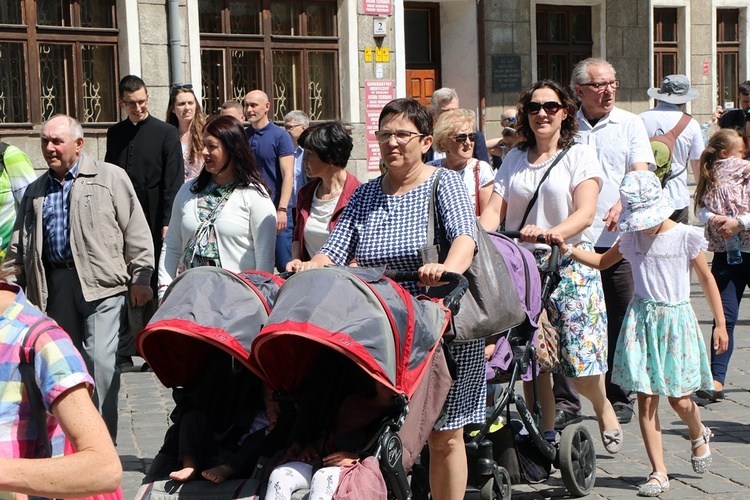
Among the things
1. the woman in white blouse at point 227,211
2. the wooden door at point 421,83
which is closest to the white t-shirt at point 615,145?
the woman in white blouse at point 227,211

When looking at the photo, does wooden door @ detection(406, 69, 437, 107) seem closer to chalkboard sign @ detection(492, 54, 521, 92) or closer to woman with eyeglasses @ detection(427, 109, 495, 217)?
chalkboard sign @ detection(492, 54, 521, 92)

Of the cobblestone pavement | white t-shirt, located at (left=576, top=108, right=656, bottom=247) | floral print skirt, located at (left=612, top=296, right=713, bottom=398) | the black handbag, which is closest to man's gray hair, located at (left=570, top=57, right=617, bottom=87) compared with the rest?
white t-shirt, located at (left=576, top=108, right=656, bottom=247)

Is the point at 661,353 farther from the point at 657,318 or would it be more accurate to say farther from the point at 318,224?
the point at 318,224

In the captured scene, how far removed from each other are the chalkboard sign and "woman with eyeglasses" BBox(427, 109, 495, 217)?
12.1 m

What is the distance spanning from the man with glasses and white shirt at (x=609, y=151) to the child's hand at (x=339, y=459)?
3549 millimetres

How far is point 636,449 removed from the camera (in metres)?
7.04

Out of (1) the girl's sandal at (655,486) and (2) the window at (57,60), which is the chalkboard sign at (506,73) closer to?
(2) the window at (57,60)

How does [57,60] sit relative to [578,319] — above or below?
above

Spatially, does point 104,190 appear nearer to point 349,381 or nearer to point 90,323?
point 90,323

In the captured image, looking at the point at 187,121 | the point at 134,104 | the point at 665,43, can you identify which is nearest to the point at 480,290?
the point at 134,104

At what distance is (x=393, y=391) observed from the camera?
3.95 meters

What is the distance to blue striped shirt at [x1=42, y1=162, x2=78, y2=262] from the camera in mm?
6754

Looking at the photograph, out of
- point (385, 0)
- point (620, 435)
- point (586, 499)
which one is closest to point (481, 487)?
point (586, 499)

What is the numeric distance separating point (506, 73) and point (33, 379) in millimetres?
17732
